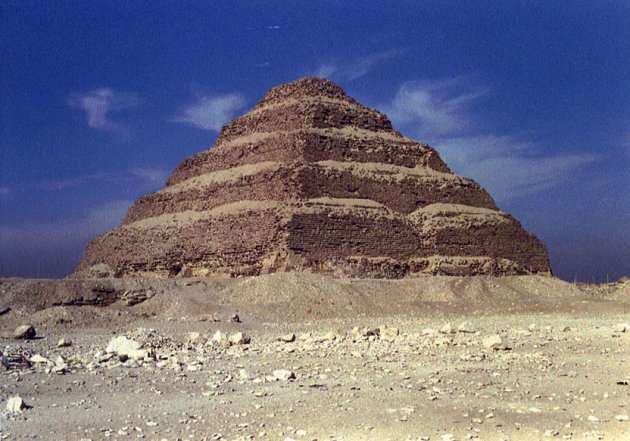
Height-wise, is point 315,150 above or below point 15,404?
above

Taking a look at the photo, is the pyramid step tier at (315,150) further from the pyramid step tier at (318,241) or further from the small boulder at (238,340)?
the small boulder at (238,340)

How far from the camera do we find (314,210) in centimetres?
3584

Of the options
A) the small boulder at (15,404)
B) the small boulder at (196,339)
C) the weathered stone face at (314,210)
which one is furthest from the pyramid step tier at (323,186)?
the small boulder at (15,404)

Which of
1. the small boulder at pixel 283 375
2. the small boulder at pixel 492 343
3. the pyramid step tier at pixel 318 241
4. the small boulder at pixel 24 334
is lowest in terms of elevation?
the small boulder at pixel 283 375

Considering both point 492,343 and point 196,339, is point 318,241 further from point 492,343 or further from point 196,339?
point 492,343

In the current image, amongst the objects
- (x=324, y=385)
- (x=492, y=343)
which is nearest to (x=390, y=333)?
(x=492, y=343)

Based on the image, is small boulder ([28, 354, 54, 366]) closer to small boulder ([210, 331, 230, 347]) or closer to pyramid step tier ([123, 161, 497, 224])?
small boulder ([210, 331, 230, 347])

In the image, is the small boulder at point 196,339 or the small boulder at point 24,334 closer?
the small boulder at point 196,339

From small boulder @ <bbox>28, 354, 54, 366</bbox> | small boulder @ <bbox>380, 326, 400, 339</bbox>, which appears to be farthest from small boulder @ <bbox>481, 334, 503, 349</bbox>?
small boulder @ <bbox>28, 354, 54, 366</bbox>

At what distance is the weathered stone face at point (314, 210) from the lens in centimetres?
3553

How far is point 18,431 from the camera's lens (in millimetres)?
6676

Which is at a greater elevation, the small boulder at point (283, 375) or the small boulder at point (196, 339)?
the small boulder at point (196, 339)

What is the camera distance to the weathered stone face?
35.5 m

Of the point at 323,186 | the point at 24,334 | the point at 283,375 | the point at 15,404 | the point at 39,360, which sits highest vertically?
the point at 323,186
